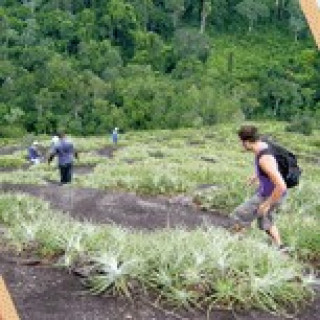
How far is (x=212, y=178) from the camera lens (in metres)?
17.3

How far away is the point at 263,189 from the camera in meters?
8.40

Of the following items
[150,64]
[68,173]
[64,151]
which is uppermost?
[64,151]

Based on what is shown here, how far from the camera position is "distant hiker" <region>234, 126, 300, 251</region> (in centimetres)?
775

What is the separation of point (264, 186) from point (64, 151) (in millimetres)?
9347

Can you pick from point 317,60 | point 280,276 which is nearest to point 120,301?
point 280,276

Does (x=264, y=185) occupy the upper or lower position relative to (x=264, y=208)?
upper

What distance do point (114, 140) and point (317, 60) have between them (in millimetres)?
53322

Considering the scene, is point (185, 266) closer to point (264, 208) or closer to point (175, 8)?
point (264, 208)

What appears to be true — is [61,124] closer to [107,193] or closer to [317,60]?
[317,60]

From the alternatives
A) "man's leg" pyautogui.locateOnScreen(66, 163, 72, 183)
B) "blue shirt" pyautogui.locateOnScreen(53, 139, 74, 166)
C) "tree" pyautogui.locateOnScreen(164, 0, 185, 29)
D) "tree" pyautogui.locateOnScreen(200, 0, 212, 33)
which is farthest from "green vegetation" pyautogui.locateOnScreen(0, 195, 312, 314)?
"tree" pyautogui.locateOnScreen(200, 0, 212, 33)

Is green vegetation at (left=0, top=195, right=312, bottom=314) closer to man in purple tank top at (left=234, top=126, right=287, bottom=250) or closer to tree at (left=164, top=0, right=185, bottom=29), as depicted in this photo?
man in purple tank top at (left=234, top=126, right=287, bottom=250)

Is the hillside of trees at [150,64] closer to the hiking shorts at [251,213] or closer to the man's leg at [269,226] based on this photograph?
the hiking shorts at [251,213]

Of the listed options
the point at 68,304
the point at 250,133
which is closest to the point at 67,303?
the point at 68,304

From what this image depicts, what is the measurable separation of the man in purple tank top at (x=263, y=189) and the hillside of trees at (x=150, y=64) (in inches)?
1940
